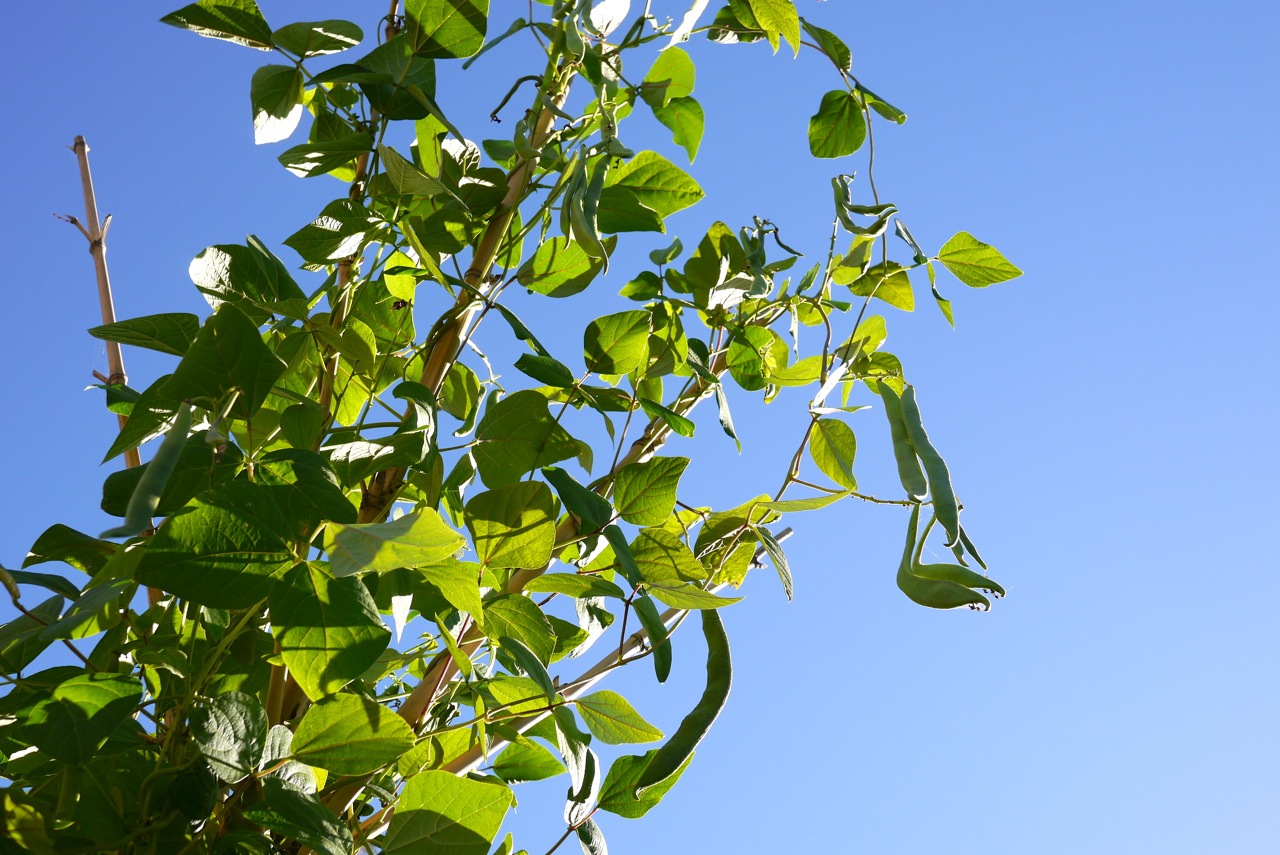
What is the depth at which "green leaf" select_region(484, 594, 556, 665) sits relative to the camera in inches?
24.7

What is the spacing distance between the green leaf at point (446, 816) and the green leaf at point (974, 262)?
0.61m

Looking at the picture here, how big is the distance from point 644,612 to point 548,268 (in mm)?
268

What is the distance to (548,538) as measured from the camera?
2.07ft

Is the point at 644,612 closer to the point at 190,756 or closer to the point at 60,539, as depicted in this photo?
the point at 190,756

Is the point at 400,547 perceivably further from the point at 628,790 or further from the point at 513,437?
the point at 628,790

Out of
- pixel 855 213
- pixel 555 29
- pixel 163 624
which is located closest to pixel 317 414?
pixel 163 624

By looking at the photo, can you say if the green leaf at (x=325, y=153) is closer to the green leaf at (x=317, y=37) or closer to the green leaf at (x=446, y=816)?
the green leaf at (x=317, y=37)

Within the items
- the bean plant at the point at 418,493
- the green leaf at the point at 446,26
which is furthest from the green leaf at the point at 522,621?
the green leaf at the point at 446,26

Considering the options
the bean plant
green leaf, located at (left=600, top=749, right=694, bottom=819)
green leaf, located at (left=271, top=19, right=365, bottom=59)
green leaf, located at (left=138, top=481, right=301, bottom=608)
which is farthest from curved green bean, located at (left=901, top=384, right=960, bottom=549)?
green leaf, located at (left=271, top=19, right=365, bottom=59)

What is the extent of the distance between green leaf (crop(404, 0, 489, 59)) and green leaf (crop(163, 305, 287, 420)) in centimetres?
27

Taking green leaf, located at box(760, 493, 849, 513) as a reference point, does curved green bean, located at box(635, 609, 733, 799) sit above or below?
below

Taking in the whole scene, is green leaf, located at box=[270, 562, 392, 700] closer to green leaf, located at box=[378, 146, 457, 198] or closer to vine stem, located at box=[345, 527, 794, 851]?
vine stem, located at box=[345, 527, 794, 851]

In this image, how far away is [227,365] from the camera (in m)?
0.54

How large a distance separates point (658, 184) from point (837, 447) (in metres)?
0.25
